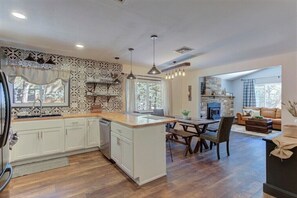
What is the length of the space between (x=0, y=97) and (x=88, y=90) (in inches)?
128

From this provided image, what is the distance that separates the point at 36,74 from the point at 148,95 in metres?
3.34

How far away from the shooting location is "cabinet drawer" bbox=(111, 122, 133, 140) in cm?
233

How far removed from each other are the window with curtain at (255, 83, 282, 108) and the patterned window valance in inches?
338

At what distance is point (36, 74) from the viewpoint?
11.7ft

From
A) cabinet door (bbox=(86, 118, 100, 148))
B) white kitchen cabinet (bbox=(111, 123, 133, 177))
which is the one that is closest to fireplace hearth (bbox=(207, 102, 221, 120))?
cabinet door (bbox=(86, 118, 100, 148))

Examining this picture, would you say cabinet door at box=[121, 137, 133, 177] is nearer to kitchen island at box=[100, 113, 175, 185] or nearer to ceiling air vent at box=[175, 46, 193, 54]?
kitchen island at box=[100, 113, 175, 185]

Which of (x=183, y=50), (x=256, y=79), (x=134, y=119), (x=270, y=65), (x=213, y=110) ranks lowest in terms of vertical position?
(x=213, y=110)

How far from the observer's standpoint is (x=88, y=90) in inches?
169

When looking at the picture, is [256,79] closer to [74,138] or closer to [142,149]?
[142,149]

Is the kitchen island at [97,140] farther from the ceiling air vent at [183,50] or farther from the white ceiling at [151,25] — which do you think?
the ceiling air vent at [183,50]

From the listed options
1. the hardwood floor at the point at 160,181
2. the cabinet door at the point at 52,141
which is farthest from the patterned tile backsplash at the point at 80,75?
the hardwood floor at the point at 160,181

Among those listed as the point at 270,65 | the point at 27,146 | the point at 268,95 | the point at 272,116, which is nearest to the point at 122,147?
the point at 27,146

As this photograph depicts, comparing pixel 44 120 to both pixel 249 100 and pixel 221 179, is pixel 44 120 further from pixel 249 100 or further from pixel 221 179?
pixel 249 100

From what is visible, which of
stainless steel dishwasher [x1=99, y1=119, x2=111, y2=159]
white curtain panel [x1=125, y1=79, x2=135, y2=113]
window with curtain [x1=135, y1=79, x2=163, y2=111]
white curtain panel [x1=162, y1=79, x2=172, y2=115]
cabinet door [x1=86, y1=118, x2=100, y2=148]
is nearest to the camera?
stainless steel dishwasher [x1=99, y1=119, x2=111, y2=159]
